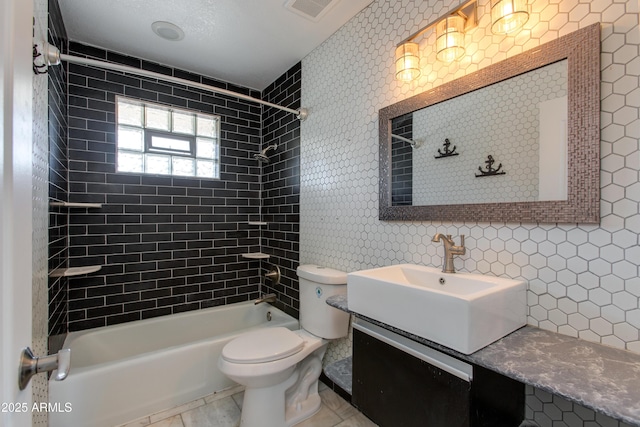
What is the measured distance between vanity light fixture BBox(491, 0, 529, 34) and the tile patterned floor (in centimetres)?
213

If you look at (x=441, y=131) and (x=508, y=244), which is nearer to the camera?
(x=508, y=244)

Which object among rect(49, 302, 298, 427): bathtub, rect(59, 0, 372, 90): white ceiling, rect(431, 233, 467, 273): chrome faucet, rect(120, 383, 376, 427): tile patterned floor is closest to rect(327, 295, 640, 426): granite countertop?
rect(431, 233, 467, 273): chrome faucet

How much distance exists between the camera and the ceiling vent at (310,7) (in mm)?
1758

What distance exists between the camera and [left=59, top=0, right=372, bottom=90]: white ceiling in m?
1.81

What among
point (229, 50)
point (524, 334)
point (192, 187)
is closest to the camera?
point (524, 334)

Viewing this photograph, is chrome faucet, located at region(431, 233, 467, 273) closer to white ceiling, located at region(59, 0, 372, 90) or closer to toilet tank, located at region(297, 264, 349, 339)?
toilet tank, located at region(297, 264, 349, 339)

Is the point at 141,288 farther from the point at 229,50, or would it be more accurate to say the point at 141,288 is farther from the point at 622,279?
the point at 622,279

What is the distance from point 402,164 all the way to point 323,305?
1.00 metres

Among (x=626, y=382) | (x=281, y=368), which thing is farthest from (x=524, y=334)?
(x=281, y=368)

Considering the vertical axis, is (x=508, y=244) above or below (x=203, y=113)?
Answer: below

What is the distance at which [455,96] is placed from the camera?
1.36 meters

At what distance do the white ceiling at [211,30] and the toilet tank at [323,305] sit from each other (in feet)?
5.50

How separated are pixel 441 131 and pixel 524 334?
932mm

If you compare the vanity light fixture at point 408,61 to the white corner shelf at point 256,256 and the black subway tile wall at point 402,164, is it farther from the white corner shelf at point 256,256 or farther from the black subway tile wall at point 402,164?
the white corner shelf at point 256,256
